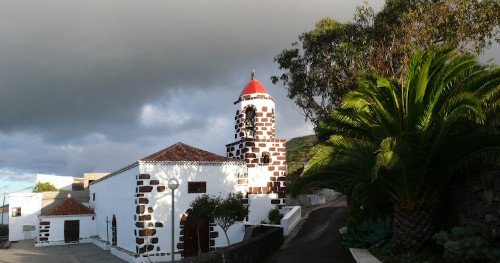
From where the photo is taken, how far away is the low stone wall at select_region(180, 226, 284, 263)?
446 inches

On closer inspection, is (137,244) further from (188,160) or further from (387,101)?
(387,101)

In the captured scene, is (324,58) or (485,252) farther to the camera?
(324,58)

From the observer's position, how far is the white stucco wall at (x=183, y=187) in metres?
21.4

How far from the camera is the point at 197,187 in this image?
2239 centimetres

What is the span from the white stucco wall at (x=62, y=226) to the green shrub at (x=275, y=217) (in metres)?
18.4

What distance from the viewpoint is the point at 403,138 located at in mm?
11414

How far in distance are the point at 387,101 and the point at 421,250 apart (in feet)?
13.3

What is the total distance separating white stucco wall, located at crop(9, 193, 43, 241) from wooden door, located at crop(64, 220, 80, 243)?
9.72 meters

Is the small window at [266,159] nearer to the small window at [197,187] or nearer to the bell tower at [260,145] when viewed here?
the bell tower at [260,145]

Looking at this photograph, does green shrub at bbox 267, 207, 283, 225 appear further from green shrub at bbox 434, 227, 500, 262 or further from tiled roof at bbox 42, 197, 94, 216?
tiled roof at bbox 42, 197, 94, 216

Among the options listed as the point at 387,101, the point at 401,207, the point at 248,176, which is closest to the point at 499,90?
the point at 387,101

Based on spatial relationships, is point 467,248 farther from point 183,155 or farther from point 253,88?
point 253,88

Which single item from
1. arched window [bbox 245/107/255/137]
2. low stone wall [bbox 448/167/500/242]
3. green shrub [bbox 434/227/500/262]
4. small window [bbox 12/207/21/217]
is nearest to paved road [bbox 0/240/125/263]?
arched window [bbox 245/107/255/137]

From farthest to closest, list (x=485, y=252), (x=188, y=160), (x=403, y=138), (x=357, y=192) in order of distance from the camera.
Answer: (x=188, y=160)
(x=357, y=192)
(x=403, y=138)
(x=485, y=252)
